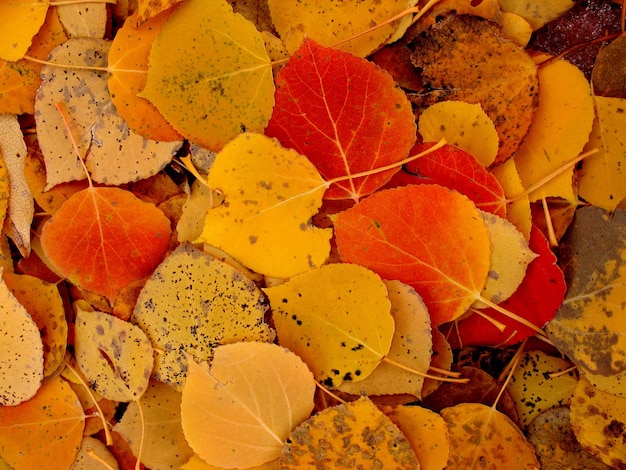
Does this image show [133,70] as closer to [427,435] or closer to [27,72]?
[27,72]

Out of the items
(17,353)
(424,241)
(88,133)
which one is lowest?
(17,353)

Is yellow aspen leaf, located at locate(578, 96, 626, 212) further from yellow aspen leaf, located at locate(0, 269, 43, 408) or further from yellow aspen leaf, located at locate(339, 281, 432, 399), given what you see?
yellow aspen leaf, located at locate(0, 269, 43, 408)

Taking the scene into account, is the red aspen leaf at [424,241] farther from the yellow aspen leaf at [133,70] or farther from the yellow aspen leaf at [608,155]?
the yellow aspen leaf at [133,70]

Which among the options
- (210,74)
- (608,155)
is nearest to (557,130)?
(608,155)

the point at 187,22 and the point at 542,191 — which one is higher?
the point at 187,22

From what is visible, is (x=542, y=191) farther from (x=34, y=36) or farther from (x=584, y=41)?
(x=34, y=36)

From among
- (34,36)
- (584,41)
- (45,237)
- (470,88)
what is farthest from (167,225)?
(584,41)

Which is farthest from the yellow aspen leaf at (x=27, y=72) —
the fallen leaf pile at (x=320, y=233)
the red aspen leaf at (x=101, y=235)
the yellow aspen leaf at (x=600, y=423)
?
the yellow aspen leaf at (x=600, y=423)
